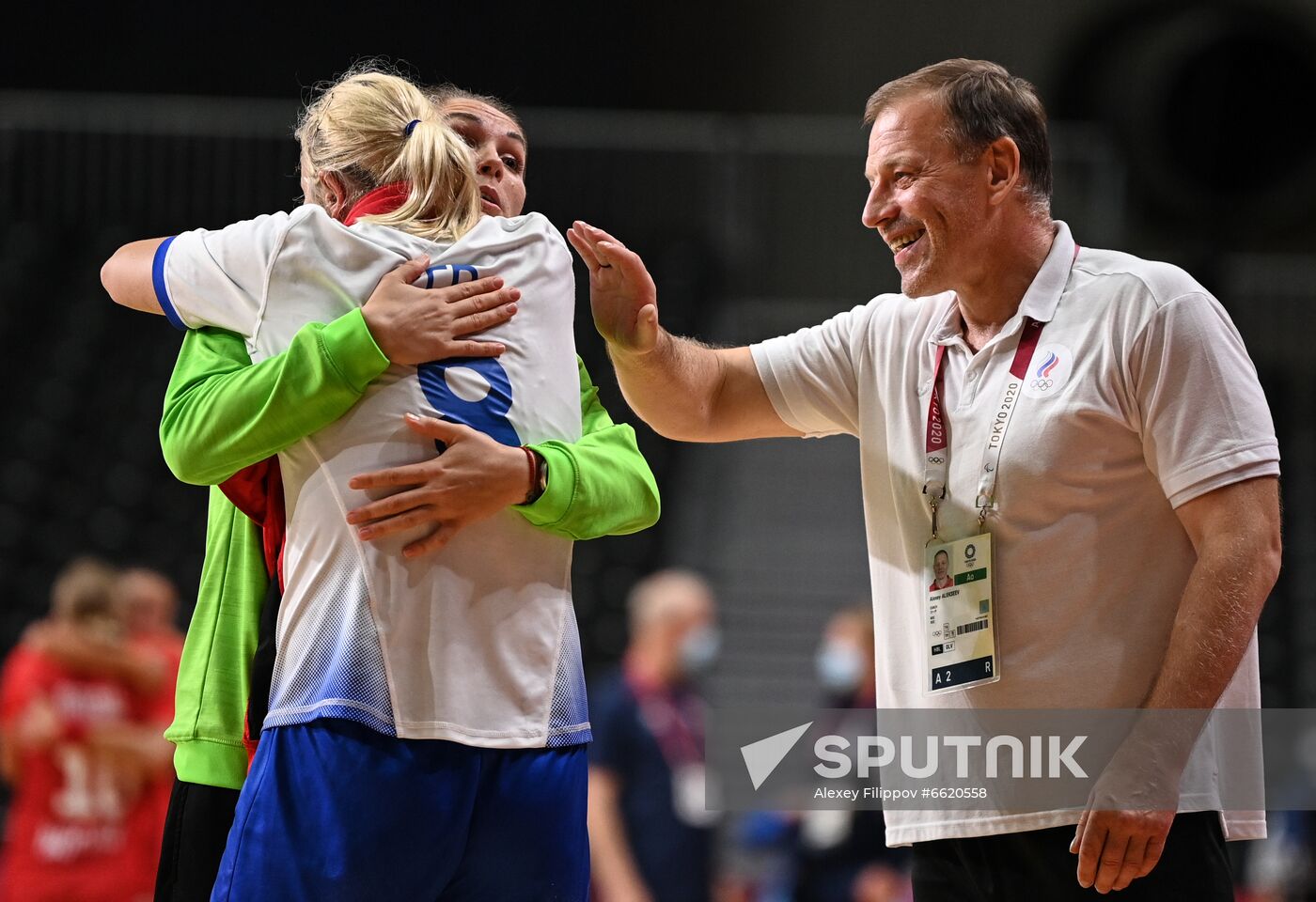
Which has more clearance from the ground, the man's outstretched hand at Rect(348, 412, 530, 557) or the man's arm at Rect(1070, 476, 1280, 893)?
the man's outstretched hand at Rect(348, 412, 530, 557)

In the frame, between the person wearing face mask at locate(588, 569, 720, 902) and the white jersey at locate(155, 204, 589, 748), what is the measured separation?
11.6 feet

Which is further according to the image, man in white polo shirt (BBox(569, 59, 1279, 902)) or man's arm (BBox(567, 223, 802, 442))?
man's arm (BBox(567, 223, 802, 442))

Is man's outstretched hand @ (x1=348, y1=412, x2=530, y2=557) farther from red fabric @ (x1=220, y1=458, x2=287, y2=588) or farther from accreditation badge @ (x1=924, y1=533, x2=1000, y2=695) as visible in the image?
accreditation badge @ (x1=924, y1=533, x2=1000, y2=695)

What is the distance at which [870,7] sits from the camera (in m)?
10.1

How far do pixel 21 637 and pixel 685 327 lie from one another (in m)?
4.30

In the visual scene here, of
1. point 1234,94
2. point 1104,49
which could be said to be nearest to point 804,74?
point 1104,49

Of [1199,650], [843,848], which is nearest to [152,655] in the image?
[843,848]

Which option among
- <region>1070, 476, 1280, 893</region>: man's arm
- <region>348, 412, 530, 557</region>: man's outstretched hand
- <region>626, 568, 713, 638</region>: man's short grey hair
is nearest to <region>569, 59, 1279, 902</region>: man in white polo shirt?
<region>1070, 476, 1280, 893</region>: man's arm

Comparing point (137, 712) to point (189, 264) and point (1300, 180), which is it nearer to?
point (189, 264)

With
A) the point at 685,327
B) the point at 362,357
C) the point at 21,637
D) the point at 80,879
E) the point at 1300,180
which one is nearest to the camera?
the point at 362,357

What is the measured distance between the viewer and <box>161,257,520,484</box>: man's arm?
1902 millimetres

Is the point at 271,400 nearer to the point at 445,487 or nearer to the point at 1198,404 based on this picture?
the point at 445,487

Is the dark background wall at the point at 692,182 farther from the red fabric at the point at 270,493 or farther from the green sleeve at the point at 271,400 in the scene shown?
the green sleeve at the point at 271,400

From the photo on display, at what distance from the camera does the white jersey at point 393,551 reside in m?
1.93
